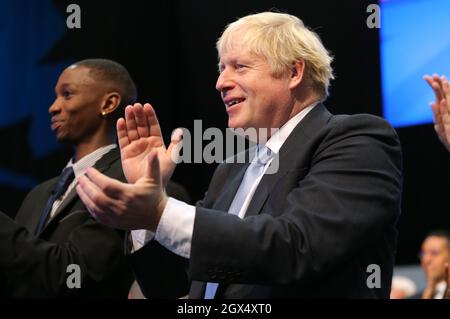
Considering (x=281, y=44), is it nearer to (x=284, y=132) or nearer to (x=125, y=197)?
(x=284, y=132)

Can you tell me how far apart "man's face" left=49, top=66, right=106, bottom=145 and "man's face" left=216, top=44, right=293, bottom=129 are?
79 centimetres

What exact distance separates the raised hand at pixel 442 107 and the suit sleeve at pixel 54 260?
Result: 106 cm

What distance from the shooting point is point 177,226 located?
1.46 m

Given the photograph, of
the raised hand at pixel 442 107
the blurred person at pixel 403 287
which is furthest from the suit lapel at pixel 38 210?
the blurred person at pixel 403 287

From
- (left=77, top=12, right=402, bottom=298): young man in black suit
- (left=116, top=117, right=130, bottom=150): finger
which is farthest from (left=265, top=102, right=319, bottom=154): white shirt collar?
(left=116, top=117, right=130, bottom=150): finger

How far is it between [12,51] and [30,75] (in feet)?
0.58

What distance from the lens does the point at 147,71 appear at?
4.51 meters

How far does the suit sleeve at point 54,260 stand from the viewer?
2139 mm

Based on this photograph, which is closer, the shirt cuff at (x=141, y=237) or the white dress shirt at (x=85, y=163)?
the shirt cuff at (x=141, y=237)

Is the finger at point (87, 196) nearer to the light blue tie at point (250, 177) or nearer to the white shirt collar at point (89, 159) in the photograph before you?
the light blue tie at point (250, 177)

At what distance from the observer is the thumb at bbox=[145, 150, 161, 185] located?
141 centimetres

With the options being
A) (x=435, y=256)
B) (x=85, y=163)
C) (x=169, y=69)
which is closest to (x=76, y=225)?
(x=85, y=163)

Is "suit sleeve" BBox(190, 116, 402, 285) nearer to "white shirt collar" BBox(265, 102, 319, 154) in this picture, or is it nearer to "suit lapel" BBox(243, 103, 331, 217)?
"suit lapel" BBox(243, 103, 331, 217)

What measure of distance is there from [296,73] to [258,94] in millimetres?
130
